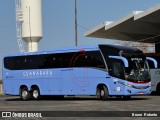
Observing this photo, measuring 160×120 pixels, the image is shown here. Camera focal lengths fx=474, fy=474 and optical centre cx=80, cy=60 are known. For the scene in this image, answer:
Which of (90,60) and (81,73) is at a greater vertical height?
(90,60)

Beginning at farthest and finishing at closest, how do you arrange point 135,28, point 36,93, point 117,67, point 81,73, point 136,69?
point 135,28 → point 36,93 → point 81,73 → point 136,69 → point 117,67

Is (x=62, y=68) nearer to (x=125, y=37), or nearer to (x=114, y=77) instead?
(x=114, y=77)

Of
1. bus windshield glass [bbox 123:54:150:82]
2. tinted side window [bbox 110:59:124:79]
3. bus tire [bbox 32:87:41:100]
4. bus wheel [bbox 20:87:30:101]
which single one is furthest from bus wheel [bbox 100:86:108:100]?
bus wheel [bbox 20:87:30:101]

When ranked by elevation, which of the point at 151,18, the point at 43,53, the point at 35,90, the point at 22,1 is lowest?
the point at 35,90

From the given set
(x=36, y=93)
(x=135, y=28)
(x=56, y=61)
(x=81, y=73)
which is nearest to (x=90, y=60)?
(x=81, y=73)

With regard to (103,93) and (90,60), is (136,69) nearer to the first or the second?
(103,93)

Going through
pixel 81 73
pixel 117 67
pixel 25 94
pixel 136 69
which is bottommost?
pixel 25 94

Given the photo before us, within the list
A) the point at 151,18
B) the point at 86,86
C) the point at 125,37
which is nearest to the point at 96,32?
the point at 125,37

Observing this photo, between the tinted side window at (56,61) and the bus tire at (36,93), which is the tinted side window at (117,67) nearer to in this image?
the tinted side window at (56,61)

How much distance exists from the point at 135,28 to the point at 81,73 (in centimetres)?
1796

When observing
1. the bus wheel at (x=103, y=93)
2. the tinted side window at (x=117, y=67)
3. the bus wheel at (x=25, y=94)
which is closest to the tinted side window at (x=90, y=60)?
the tinted side window at (x=117, y=67)

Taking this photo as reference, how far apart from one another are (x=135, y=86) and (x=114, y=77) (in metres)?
1.19

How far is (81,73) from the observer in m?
25.7

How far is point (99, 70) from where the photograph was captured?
979 inches
